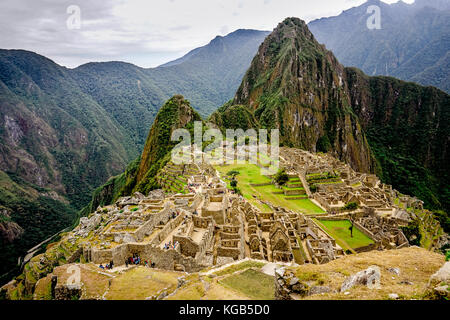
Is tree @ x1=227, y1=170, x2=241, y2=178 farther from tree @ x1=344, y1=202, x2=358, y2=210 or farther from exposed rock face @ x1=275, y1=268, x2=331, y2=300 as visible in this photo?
exposed rock face @ x1=275, y1=268, x2=331, y2=300

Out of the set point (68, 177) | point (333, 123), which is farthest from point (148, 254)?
point (333, 123)

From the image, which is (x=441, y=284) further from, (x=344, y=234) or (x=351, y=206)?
(x=351, y=206)

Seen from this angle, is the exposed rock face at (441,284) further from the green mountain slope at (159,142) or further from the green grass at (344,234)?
the green mountain slope at (159,142)

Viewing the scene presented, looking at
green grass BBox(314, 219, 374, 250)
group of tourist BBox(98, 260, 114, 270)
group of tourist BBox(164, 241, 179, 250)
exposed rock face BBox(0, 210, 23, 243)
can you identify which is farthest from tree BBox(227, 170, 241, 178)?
exposed rock face BBox(0, 210, 23, 243)

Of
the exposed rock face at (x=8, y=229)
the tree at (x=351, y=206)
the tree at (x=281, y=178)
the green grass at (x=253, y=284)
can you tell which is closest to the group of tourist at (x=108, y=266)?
the green grass at (x=253, y=284)

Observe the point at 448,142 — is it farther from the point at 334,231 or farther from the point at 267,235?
the point at 267,235
